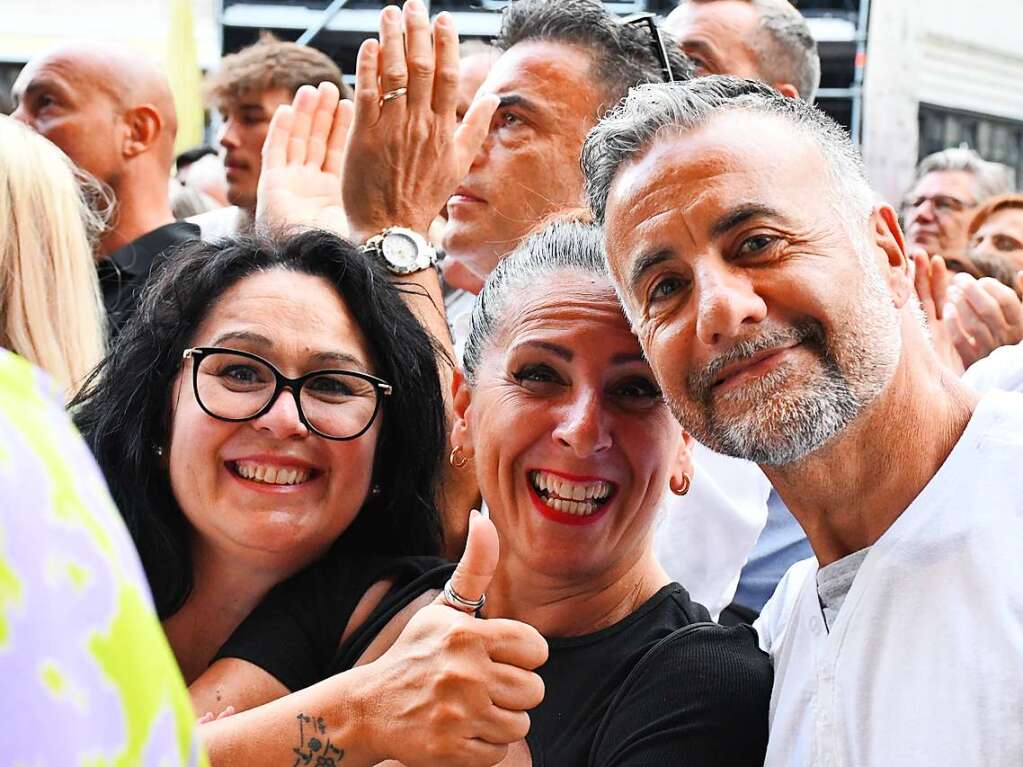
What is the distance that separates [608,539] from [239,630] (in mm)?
616

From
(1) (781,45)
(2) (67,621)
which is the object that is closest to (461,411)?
(2) (67,621)

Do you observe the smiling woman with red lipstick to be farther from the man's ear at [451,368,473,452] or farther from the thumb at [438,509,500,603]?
the thumb at [438,509,500,603]

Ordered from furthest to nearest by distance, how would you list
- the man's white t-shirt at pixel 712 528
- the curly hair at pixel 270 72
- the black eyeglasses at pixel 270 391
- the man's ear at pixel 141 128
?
the curly hair at pixel 270 72 < the man's ear at pixel 141 128 < the man's white t-shirt at pixel 712 528 < the black eyeglasses at pixel 270 391

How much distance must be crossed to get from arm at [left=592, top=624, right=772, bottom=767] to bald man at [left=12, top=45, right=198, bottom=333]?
264cm

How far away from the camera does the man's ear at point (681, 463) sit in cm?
211

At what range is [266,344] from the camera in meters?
2.25

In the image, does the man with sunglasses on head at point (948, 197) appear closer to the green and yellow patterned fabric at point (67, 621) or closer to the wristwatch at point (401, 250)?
the wristwatch at point (401, 250)

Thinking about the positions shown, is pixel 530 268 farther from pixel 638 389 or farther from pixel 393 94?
pixel 393 94

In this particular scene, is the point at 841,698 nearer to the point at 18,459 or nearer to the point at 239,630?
the point at 239,630

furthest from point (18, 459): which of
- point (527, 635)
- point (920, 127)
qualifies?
point (920, 127)

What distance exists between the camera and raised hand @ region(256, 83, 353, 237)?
10.1 ft

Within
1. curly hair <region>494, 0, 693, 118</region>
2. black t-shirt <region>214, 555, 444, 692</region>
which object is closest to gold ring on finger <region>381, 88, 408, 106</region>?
curly hair <region>494, 0, 693, 118</region>

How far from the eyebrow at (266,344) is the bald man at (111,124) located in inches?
74.5

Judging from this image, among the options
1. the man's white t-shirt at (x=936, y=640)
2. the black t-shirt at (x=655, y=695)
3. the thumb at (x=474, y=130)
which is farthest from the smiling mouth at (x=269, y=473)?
the thumb at (x=474, y=130)
